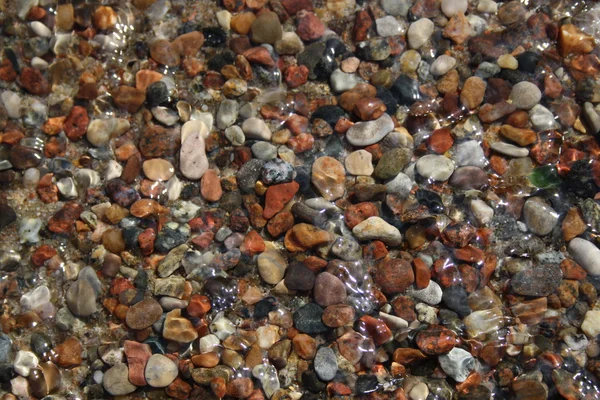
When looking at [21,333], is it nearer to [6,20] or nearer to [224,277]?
[224,277]

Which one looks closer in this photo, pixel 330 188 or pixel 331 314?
pixel 331 314

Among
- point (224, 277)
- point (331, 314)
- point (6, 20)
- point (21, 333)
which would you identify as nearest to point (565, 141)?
point (331, 314)

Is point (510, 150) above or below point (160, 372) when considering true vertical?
above

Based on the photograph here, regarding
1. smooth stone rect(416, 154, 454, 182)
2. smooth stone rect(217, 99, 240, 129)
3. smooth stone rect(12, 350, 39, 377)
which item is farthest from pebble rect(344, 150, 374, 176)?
smooth stone rect(12, 350, 39, 377)

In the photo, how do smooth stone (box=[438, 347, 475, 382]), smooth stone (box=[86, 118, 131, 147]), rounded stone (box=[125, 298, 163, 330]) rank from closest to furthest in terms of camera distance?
smooth stone (box=[438, 347, 475, 382]) < rounded stone (box=[125, 298, 163, 330]) < smooth stone (box=[86, 118, 131, 147])

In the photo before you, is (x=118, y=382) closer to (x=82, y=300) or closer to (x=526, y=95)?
(x=82, y=300)

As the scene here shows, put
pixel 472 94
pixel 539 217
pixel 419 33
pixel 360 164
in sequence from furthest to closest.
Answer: pixel 419 33
pixel 472 94
pixel 360 164
pixel 539 217

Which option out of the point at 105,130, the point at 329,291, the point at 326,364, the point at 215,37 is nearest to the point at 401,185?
the point at 329,291

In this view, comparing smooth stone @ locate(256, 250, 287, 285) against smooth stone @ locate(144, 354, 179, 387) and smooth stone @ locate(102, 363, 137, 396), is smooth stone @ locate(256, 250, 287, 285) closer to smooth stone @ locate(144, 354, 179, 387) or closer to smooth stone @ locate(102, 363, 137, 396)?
smooth stone @ locate(144, 354, 179, 387)
